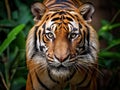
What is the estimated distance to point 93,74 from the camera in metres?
3.76

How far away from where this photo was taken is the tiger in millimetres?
3333

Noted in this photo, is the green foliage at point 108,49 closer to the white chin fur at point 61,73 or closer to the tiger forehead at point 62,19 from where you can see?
the tiger forehead at point 62,19

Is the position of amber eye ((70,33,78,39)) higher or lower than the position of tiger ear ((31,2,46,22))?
lower

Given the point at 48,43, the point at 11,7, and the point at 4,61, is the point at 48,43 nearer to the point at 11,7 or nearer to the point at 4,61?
the point at 4,61

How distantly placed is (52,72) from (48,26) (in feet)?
1.08

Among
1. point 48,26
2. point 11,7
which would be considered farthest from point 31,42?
point 11,7

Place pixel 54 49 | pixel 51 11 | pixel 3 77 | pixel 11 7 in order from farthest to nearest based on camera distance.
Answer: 1. pixel 11 7
2. pixel 3 77
3. pixel 51 11
4. pixel 54 49

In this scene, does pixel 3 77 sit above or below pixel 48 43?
below

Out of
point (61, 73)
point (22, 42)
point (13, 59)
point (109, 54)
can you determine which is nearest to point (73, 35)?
point (61, 73)

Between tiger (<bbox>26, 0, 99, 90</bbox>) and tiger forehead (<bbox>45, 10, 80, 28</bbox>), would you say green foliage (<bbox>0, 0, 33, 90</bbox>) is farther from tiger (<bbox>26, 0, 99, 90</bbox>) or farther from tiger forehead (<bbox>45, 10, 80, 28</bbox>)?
tiger forehead (<bbox>45, 10, 80, 28</bbox>)

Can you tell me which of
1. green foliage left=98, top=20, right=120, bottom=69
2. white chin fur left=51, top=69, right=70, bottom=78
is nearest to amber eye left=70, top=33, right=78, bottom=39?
white chin fur left=51, top=69, right=70, bottom=78

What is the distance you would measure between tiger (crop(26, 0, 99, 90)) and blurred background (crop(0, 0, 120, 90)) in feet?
2.27

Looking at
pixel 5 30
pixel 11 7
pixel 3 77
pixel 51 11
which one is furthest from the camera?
pixel 11 7

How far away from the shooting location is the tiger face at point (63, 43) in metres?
3.29
